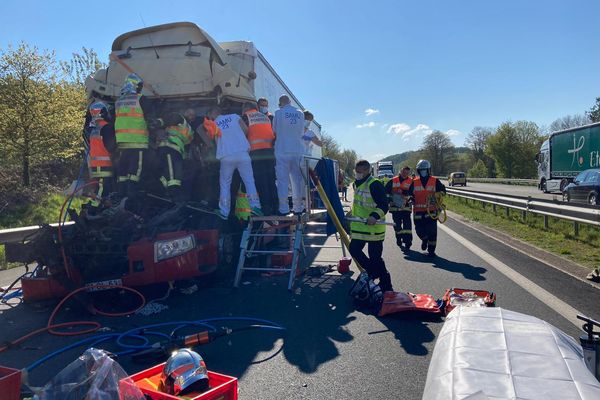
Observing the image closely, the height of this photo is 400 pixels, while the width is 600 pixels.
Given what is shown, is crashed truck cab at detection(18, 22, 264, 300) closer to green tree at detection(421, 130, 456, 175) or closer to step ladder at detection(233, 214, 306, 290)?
step ladder at detection(233, 214, 306, 290)

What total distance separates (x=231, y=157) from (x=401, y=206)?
14.6 ft

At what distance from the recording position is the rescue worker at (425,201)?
907 centimetres

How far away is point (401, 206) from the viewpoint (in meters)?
10.1

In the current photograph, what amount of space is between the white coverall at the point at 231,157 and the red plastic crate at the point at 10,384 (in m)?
4.67

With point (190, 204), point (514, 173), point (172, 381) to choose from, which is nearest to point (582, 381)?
point (172, 381)

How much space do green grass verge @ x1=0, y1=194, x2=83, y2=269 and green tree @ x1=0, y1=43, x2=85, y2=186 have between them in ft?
8.68

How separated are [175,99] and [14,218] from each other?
10169 mm

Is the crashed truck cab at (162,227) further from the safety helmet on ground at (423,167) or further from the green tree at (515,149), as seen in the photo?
the green tree at (515,149)

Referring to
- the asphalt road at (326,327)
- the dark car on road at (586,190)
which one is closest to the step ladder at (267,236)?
the asphalt road at (326,327)

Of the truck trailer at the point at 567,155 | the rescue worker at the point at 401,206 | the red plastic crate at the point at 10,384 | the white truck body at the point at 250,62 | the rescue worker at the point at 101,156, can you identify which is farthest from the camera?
the truck trailer at the point at 567,155

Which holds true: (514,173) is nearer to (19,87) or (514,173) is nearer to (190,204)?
(19,87)

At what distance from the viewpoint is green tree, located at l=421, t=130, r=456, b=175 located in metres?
97.4

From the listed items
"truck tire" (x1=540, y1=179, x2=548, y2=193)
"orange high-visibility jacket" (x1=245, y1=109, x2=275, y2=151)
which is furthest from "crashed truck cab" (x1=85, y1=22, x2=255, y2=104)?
"truck tire" (x1=540, y1=179, x2=548, y2=193)

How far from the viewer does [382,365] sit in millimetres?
3713
